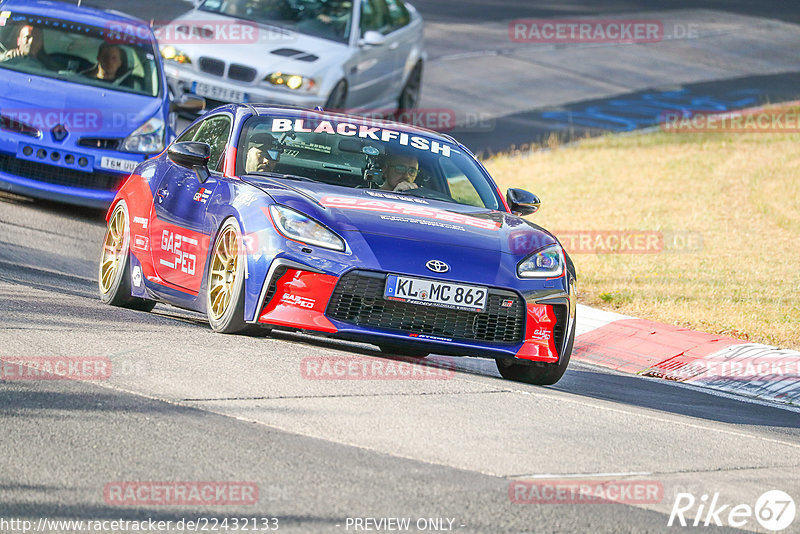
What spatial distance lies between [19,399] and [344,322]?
1.89 metres

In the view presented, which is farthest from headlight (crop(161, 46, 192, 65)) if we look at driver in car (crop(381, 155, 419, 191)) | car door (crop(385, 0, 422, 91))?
driver in car (crop(381, 155, 419, 191))

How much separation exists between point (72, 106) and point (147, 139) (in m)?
0.73

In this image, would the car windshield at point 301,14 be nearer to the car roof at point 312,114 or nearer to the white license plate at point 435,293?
the car roof at point 312,114

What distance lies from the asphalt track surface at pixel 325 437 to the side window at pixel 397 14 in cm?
1126

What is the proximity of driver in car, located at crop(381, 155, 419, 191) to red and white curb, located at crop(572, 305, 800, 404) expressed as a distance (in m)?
2.32

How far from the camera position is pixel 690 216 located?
16.5 metres

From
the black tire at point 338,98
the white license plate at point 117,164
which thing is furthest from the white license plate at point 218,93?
the white license plate at point 117,164

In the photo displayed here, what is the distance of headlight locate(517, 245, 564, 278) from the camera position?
7746 millimetres

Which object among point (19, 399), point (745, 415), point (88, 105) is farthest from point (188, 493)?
point (88, 105)

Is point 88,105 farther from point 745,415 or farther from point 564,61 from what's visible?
point 564,61

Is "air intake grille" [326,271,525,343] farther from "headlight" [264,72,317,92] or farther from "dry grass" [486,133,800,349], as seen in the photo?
"headlight" [264,72,317,92]

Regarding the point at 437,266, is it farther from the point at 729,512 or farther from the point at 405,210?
the point at 729,512

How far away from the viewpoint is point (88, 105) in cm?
1305

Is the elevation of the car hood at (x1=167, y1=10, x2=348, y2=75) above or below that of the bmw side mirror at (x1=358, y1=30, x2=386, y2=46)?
below
